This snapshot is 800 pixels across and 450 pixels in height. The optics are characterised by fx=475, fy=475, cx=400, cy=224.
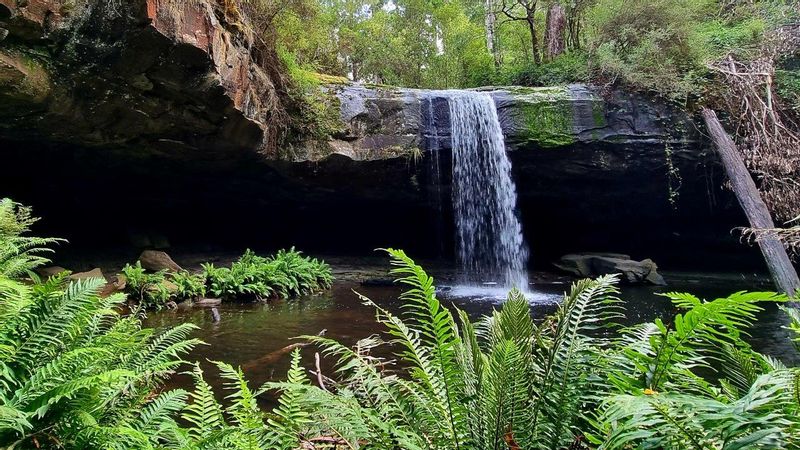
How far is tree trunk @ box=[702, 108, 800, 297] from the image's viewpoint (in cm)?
604

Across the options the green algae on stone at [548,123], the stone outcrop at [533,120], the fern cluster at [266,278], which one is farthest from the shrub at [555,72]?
the fern cluster at [266,278]

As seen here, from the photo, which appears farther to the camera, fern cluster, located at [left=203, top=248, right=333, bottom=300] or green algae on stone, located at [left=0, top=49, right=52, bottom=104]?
fern cluster, located at [left=203, top=248, right=333, bottom=300]

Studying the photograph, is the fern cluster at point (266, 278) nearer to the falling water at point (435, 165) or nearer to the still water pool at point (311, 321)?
the still water pool at point (311, 321)

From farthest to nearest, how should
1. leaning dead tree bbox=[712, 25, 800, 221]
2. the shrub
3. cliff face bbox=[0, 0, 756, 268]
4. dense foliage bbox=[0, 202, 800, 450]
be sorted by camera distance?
the shrub
leaning dead tree bbox=[712, 25, 800, 221]
cliff face bbox=[0, 0, 756, 268]
dense foliage bbox=[0, 202, 800, 450]

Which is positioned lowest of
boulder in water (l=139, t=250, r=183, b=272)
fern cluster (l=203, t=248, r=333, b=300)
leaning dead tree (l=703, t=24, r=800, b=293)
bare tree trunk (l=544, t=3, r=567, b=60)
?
fern cluster (l=203, t=248, r=333, b=300)

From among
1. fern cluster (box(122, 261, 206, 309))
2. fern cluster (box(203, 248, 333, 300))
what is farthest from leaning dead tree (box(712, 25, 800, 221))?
fern cluster (box(122, 261, 206, 309))

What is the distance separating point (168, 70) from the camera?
588 cm

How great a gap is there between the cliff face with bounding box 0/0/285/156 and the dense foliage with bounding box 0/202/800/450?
430cm

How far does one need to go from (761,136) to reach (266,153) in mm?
8711

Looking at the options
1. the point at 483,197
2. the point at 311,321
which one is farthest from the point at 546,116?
the point at 311,321

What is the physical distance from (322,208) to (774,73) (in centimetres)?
1026

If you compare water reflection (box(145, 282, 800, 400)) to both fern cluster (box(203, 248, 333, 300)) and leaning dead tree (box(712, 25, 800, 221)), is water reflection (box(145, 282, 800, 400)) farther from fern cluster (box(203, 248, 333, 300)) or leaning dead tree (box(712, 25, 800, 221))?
leaning dead tree (box(712, 25, 800, 221))

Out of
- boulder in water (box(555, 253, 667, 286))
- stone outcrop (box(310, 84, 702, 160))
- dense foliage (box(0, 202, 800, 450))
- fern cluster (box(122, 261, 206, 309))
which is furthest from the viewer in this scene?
boulder in water (box(555, 253, 667, 286))

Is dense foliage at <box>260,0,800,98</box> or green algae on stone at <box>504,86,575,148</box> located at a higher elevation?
dense foliage at <box>260,0,800,98</box>
